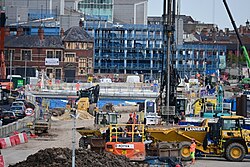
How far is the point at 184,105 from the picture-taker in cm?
5106

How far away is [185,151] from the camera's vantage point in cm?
3112

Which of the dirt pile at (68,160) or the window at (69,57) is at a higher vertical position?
the window at (69,57)

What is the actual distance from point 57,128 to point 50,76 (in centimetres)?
5168

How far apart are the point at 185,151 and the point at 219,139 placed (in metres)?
1.61

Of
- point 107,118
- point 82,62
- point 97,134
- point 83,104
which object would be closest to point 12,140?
point 107,118

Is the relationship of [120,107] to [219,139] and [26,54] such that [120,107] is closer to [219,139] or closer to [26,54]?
[26,54]

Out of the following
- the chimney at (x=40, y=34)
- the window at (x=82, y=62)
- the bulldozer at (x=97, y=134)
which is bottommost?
the bulldozer at (x=97, y=134)

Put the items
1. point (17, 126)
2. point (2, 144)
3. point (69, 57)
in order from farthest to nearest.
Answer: point (69, 57)
point (17, 126)
point (2, 144)

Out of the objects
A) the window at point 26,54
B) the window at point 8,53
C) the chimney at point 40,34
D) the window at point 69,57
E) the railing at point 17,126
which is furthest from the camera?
the window at point 69,57

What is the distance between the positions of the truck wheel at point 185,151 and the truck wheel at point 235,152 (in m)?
1.71

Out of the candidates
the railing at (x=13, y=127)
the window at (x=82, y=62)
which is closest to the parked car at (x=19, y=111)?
the railing at (x=13, y=127)

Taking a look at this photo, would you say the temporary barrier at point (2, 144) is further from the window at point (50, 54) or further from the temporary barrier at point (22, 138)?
the window at point (50, 54)

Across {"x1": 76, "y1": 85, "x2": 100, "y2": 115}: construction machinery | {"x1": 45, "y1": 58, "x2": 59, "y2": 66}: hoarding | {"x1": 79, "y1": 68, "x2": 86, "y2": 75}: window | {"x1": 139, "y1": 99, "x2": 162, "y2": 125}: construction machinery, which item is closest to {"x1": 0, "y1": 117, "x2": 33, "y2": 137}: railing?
{"x1": 139, "y1": 99, "x2": 162, "y2": 125}: construction machinery

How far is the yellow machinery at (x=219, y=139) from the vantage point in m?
31.2
